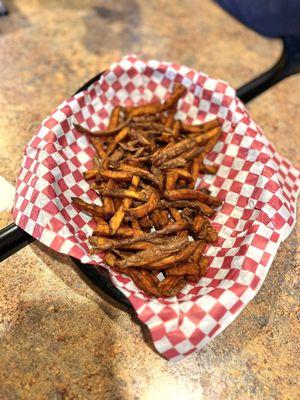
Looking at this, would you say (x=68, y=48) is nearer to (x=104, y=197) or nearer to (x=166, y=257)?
(x=104, y=197)

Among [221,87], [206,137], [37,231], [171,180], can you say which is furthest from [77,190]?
[221,87]

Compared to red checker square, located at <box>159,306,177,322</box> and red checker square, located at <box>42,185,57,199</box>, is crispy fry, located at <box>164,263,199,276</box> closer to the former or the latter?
red checker square, located at <box>159,306,177,322</box>

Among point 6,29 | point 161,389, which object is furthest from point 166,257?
point 6,29

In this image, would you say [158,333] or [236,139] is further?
[236,139]

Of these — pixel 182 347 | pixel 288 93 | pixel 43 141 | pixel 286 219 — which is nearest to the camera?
pixel 182 347

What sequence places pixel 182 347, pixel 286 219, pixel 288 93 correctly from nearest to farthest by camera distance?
1. pixel 182 347
2. pixel 286 219
3. pixel 288 93

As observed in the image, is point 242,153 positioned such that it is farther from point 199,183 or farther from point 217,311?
point 217,311

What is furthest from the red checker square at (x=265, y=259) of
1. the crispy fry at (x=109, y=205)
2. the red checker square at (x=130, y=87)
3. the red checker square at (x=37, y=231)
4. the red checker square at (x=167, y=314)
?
the red checker square at (x=130, y=87)
